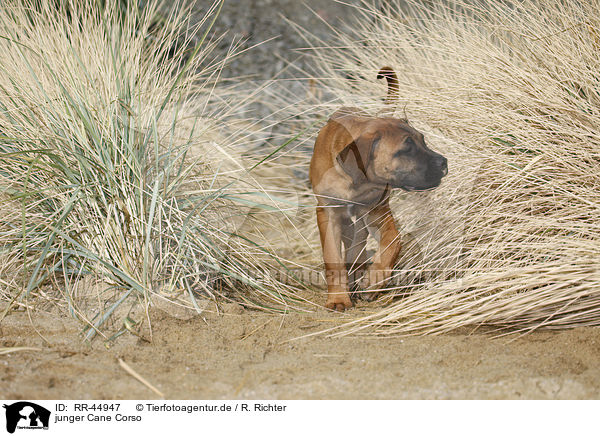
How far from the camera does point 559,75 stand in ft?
8.91

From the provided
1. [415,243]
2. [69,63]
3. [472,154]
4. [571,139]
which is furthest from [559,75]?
[69,63]

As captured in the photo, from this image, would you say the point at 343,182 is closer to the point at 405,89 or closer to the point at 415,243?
the point at 415,243

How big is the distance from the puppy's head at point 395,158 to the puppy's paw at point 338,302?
1.72 feet

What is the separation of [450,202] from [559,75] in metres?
0.78

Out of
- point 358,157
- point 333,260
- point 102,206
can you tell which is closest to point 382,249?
point 333,260

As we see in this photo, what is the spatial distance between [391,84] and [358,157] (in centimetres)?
57

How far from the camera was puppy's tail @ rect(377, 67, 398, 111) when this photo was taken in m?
2.74

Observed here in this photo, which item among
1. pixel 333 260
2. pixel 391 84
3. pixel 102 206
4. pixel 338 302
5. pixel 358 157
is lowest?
pixel 338 302

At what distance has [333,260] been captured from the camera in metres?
2.61

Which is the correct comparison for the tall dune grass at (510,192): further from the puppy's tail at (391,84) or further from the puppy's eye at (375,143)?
the puppy's eye at (375,143)
